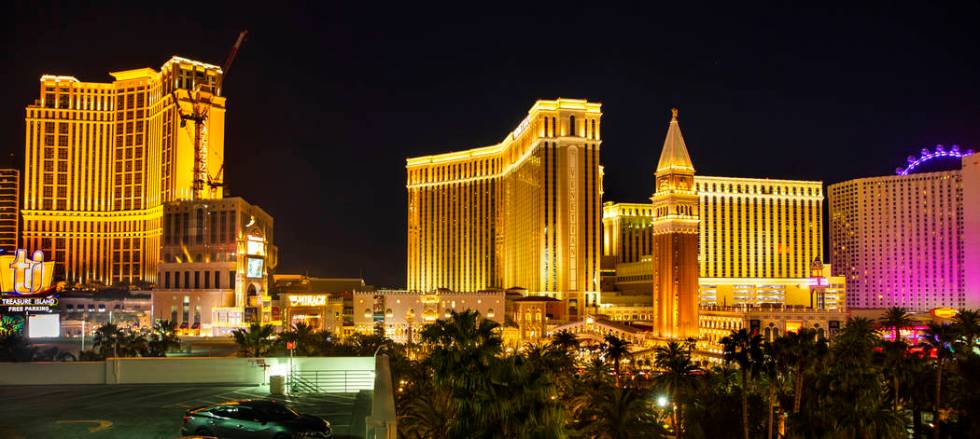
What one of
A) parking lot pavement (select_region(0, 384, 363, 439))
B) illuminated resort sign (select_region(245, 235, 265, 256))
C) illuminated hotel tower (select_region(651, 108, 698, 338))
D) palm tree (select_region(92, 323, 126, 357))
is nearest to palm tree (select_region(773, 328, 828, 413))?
parking lot pavement (select_region(0, 384, 363, 439))

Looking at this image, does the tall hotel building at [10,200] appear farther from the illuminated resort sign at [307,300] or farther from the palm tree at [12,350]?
the palm tree at [12,350]

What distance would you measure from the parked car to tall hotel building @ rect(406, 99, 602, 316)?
4316 inches

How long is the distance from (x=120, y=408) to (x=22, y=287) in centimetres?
3476

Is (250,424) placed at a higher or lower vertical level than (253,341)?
higher

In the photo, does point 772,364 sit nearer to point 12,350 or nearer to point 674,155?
point 12,350

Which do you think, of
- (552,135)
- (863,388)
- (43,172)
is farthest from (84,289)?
(863,388)

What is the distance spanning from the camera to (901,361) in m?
47.9

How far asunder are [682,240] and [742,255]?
177 ft

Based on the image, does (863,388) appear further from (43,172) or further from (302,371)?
(43,172)

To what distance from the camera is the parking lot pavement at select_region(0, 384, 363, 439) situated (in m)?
24.1

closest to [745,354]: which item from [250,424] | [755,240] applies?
[250,424]

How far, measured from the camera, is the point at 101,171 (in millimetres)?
152500

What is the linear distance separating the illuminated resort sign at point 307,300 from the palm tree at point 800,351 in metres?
103

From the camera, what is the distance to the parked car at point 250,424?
22406 millimetres
